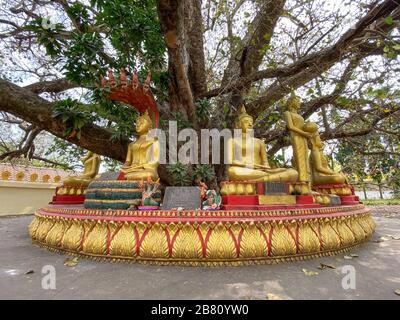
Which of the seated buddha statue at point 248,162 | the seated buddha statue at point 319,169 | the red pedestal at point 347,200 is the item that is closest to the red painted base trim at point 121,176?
the seated buddha statue at point 248,162

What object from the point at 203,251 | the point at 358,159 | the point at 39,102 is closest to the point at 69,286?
the point at 203,251

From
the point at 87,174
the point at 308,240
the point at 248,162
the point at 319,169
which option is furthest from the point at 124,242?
the point at 319,169

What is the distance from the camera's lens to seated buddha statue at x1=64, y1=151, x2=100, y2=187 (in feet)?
21.9

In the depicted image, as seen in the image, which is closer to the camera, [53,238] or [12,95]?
Result: [53,238]

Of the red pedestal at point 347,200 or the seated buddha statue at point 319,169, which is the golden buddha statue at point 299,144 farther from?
the red pedestal at point 347,200

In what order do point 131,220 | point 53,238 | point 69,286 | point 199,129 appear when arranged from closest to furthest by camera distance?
point 69,286, point 131,220, point 53,238, point 199,129

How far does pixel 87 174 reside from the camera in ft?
23.2

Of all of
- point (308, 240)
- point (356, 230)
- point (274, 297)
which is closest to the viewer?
point (274, 297)

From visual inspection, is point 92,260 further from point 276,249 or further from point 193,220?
point 276,249

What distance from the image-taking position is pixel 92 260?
3.66 m

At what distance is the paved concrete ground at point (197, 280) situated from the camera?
2.45 metres

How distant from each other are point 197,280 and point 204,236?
2.14ft

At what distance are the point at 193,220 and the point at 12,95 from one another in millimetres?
4590

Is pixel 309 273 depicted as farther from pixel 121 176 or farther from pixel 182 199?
pixel 121 176
